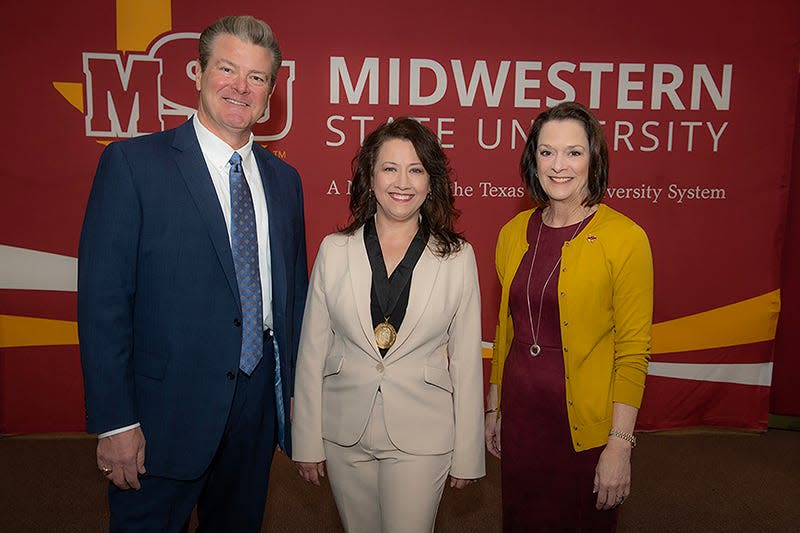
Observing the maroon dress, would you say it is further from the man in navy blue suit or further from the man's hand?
the man's hand

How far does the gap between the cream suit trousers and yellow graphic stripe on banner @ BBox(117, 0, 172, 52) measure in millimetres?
3006

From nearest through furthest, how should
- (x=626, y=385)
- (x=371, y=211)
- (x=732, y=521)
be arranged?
(x=626, y=385) → (x=371, y=211) → (x=732, y=521)

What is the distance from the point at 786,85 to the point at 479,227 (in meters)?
2.15

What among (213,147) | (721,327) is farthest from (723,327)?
(213,147)

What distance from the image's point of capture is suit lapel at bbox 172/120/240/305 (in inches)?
74.1

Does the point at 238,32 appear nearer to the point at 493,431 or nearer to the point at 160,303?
the point at 160,303

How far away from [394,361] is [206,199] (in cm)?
73

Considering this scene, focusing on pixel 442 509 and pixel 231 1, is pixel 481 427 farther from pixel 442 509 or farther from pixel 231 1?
pixel 231 1

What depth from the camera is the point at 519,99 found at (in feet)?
13.5

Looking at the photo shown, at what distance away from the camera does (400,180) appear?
203 centimetres

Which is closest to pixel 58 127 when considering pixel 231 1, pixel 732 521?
pixel 231 1

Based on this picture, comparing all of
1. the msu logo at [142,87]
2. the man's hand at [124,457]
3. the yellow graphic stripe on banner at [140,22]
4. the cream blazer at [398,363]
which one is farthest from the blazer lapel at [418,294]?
the yellow graphic stripe on banner at [140,22]

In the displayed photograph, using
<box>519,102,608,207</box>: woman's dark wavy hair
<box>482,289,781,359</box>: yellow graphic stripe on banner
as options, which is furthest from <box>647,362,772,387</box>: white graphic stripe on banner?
<box>519,102,608,207</box>: woman's dark wavy hair

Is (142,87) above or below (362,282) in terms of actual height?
above
